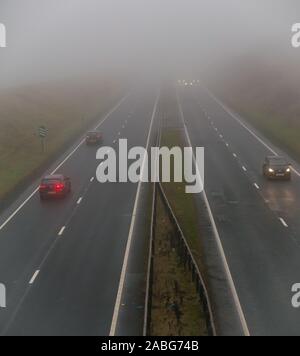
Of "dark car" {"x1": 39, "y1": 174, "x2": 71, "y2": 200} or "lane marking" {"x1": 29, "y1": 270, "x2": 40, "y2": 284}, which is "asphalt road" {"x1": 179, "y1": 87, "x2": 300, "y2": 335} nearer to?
"lane marking" {"x1": 29, "y1": 270, "x2": 40, "y2": 284}

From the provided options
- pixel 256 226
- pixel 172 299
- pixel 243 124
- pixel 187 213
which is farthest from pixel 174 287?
pixel 243 124

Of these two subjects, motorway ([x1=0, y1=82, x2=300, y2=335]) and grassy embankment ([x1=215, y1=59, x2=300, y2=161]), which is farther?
grassy embankment ([x1=215, y1=59, x2=300, y2=161])

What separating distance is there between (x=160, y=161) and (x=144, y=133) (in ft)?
54.8

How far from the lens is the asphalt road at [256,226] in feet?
63.5

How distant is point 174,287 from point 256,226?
8816 mm

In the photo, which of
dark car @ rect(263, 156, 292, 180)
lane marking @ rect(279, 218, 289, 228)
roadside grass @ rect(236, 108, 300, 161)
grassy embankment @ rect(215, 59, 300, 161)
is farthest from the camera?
grassy embankment @ rect(215, 59, 300, 161)

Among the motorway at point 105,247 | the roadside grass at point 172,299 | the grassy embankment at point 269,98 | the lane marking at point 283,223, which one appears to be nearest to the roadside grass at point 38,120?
the motorway at point 105,247

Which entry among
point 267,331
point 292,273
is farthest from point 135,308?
point 292,273

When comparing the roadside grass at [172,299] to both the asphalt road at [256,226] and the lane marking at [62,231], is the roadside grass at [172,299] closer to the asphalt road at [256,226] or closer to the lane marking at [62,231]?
the asphalt road at [256,226]

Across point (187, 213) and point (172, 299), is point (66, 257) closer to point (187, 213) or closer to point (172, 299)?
point (172, 299)

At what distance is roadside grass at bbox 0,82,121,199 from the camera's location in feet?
151

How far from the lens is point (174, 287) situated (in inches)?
833

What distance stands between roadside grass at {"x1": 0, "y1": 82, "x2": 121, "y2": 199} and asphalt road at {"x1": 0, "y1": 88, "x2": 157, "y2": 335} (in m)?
4.66

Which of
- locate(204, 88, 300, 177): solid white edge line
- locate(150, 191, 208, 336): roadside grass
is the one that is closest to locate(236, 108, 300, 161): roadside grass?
locate(204, 88, 300, 177): solid white edge line
